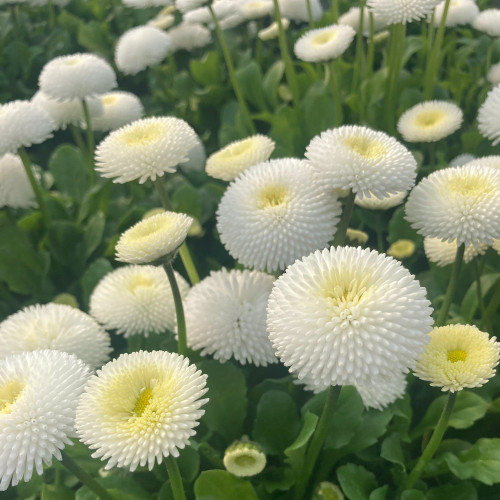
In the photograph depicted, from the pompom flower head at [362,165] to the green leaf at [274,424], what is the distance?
1.61 ft

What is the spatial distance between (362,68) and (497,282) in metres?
1.27

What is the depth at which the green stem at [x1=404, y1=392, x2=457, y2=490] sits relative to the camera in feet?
3.14

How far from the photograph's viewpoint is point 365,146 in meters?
1.15

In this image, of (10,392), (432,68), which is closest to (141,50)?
(432,68)

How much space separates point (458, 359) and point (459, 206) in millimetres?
290

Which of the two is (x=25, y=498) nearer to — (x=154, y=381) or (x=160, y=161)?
(x=154, y=381)

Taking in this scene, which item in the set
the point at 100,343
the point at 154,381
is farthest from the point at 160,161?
the point at 154,381

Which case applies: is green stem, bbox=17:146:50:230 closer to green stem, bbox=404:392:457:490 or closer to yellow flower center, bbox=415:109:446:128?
yellow flower center, bbox=415:109:446:128

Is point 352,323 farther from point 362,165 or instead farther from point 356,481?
point 356,481

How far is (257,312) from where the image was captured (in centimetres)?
116

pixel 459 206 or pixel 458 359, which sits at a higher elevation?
pixel 459 206

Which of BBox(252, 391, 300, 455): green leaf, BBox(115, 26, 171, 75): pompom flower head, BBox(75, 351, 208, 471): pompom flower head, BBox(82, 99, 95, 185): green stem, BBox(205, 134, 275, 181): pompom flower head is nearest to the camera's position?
BBox(75, 351, 208, 471): pompom flower head

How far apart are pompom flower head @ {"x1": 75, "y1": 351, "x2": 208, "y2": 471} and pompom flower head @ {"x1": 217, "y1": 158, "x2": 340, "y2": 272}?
1.09ft

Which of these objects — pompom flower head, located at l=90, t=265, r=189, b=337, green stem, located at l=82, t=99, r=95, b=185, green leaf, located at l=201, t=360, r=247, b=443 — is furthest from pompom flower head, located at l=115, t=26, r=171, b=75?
green leaf, located at l=201, t=360, r=247, b=443
